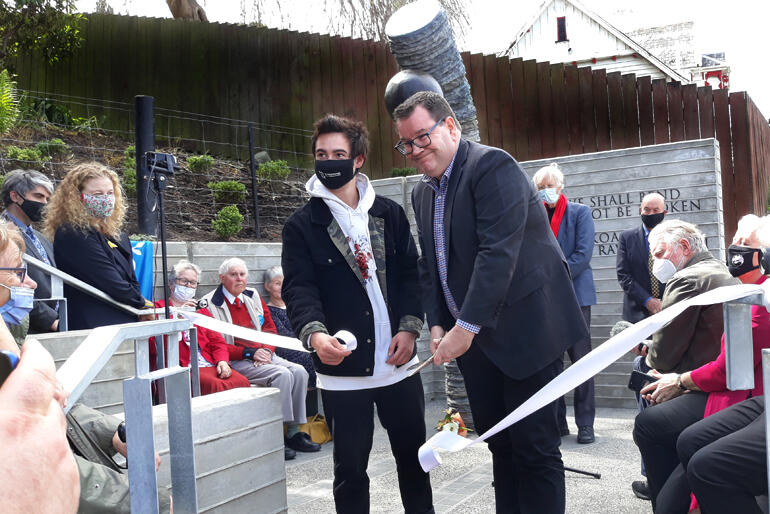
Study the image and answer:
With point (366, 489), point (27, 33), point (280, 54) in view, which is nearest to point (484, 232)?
point (366, 489)

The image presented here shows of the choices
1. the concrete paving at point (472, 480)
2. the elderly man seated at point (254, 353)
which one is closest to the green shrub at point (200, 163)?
the elderly man seated at point (254, 353)

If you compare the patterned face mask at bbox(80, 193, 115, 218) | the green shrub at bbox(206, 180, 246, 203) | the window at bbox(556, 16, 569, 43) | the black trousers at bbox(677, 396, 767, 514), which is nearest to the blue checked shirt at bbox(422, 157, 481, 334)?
the black trousers at bbox(677, 396, 767, 514)

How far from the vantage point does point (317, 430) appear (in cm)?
591

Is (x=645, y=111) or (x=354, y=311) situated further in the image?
(x=645, y=111)

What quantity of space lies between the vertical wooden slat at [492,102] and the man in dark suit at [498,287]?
380 inches

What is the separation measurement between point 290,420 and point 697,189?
419 centimetres

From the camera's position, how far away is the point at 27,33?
13.1 m

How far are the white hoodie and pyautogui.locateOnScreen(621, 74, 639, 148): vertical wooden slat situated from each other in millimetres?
9715

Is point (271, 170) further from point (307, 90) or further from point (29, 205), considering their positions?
point (29, 205)

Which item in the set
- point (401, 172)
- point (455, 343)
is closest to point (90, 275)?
point (455, 343)

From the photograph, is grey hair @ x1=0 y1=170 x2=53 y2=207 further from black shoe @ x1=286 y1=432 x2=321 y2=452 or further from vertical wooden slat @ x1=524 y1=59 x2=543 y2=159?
vertical wooden slat @ x1=524 y1=59 x2=543 y2=159

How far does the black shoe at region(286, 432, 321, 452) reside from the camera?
5.62m

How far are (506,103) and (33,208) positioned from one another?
28.9ft

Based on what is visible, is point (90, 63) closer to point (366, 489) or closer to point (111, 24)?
point (111, 24)
